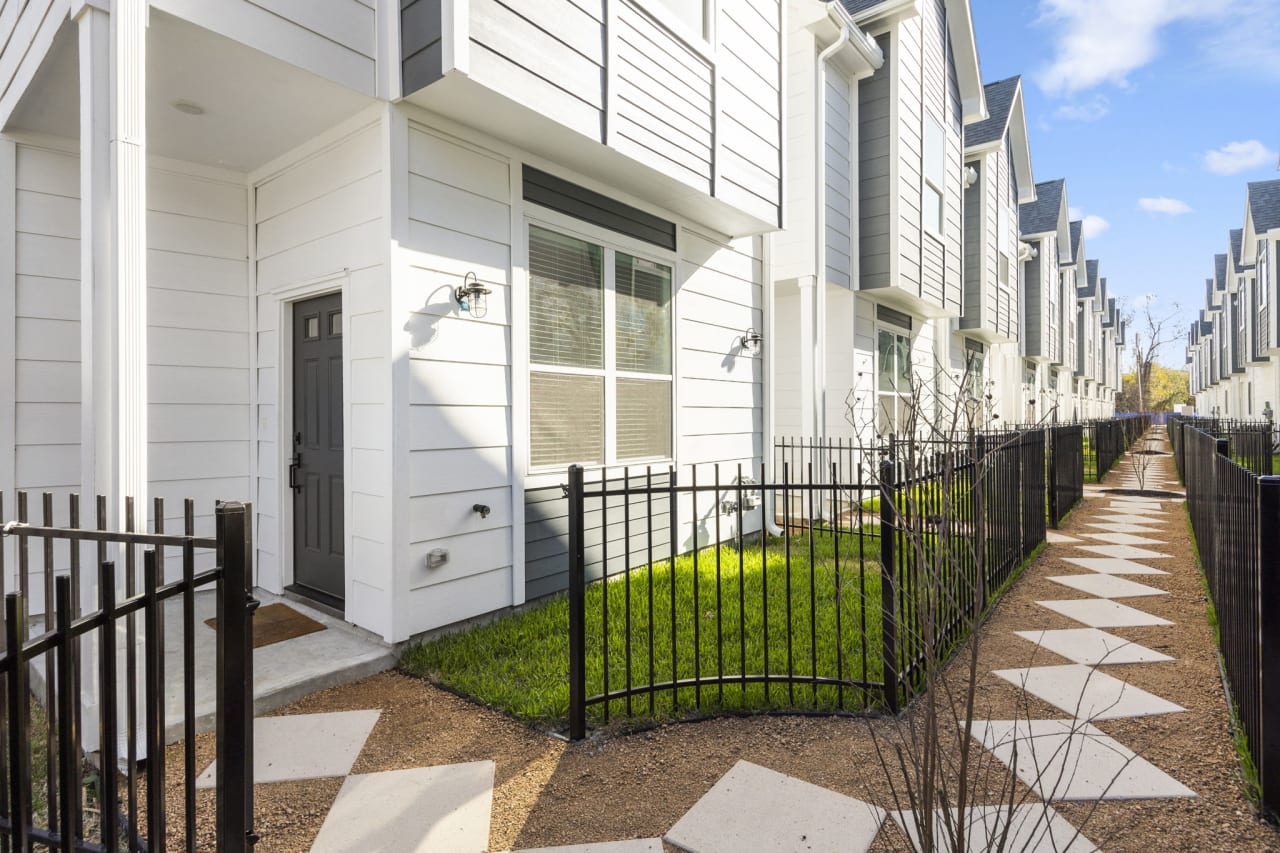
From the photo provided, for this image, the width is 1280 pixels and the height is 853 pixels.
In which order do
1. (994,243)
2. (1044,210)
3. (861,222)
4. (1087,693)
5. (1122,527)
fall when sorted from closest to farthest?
(1087,693)
(1122,527)
(861,222)
(994,243)
(1044,210)

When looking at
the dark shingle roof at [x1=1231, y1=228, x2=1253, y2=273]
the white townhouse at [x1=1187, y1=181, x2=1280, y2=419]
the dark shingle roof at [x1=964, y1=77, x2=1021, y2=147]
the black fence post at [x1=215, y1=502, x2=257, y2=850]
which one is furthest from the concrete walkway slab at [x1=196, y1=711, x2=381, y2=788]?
the dark shingle roof at [x1=1231, y1=228, x2=1253, y2=273]

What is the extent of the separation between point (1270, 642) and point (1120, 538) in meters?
5.56

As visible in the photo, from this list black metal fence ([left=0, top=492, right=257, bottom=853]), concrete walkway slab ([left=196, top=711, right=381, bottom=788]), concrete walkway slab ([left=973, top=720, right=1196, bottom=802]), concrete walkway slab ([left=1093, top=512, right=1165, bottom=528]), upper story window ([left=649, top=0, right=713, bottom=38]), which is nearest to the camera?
black metal fence ([left=0, top=492, right=257, bottom=853])

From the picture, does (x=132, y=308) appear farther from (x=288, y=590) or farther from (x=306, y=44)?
(x=288, y=590)

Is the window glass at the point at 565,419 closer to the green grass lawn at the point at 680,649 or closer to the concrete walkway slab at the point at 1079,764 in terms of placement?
the green grass lawn at the point at 680,649

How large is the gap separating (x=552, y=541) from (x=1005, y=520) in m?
3.54

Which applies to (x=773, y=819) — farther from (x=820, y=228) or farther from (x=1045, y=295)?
(x=1045, y=295)

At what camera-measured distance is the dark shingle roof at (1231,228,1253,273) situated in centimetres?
2440

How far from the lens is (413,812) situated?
7.62 ft

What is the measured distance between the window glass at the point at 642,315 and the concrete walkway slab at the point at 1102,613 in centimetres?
349

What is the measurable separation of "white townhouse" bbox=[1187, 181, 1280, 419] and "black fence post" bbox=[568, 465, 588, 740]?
21.9m

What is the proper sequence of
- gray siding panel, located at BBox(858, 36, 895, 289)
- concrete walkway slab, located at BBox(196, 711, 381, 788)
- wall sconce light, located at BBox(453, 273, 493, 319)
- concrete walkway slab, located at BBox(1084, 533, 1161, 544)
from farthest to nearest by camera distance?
gray siding panel, located at BBox(858, 36, 895, 289)
concrete walkway slab, located at BBox(1084, 533, 1161, 544)
wall sconce light, located at BBox(453, 273, 493, 319)
concrete walkway slab, located at BBox(196, 711, 381, 788)

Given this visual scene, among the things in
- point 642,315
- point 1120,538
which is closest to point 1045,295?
point 1120,538

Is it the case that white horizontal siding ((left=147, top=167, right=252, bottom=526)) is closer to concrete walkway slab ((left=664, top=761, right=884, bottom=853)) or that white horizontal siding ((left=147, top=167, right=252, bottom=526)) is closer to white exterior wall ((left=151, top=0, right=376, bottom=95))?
Answer: white exterior wall ((left=151, top=0, right=376, bottom=95))
